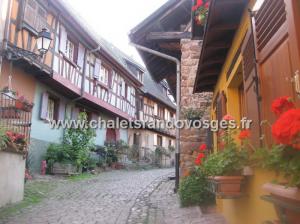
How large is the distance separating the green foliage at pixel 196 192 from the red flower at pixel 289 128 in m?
4.90

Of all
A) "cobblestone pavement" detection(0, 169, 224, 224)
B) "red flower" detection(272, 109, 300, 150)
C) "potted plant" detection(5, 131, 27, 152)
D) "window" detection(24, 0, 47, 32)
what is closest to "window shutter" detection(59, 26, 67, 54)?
"window" detection(24, 0, 47, 32)

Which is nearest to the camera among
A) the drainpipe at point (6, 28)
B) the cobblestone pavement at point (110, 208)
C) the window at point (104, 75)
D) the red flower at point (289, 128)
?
the red flower at point (289, 128)

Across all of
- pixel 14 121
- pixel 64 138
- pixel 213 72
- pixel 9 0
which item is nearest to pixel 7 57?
Result: pixel 9 0

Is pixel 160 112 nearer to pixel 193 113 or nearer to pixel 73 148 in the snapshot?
pixel 73 148

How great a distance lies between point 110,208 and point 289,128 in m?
5.97

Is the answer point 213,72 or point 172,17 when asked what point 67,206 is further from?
point 172,17

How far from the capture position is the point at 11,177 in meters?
7.06

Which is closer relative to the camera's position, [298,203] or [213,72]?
[298,203]

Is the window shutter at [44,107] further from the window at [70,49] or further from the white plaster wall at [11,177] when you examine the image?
the white plaster wall at [11,177]

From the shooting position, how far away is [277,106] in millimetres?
1821

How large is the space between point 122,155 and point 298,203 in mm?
17924

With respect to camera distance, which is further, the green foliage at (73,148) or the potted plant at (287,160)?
the green foliage at (73,148)

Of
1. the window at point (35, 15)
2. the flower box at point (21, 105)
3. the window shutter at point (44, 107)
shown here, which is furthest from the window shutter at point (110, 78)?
the flower box at point (21, 105)

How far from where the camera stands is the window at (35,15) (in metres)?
11.4
